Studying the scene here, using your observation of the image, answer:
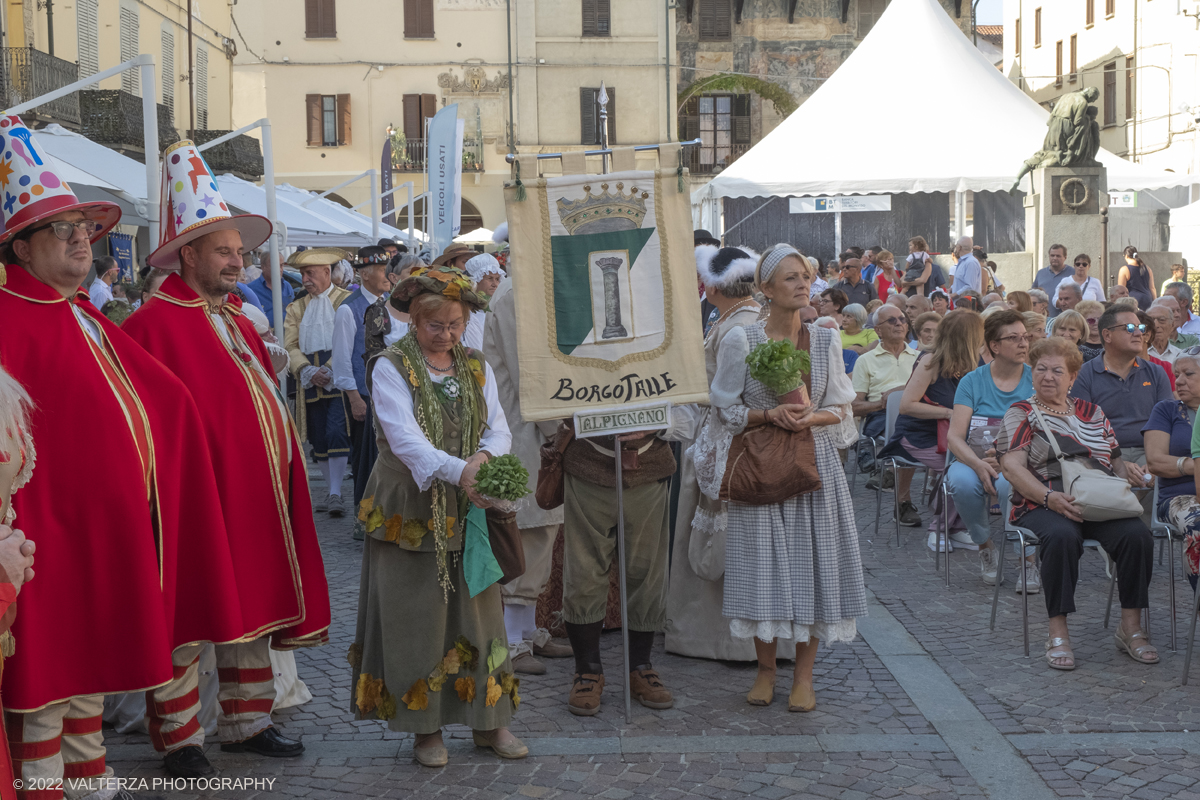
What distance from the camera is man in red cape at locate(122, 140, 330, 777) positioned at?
4.24m

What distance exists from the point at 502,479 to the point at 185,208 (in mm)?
1543

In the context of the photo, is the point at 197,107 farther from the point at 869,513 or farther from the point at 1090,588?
the point at 1090,588

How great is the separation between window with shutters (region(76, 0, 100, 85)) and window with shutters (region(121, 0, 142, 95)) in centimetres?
136

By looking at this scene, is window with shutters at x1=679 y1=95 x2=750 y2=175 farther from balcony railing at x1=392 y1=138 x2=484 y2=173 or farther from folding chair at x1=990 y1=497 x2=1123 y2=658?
folding chair at x1=990 y1=497 x2=1123 y2=658

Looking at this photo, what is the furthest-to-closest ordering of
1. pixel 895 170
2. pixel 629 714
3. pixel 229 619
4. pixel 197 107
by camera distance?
pixel 197 107, pixel 895 170, pixel 629 714, pixel 229 619

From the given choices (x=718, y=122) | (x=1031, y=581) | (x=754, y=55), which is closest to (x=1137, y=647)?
(x=1031, y=581)

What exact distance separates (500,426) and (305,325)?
540cm

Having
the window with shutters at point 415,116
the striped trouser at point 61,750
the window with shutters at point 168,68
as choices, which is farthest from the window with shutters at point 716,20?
the striped trouser at point 61,750

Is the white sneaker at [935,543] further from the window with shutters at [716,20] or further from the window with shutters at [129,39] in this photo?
the window with shutters at [716,20]

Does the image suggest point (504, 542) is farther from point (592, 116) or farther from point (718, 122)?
point (718, 122)

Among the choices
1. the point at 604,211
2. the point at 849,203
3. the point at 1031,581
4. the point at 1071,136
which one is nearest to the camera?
the point at 604,211

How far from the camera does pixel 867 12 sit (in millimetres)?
41469

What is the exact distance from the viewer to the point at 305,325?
9422mm

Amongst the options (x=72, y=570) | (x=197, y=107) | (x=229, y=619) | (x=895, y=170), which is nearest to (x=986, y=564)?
(x=229, y=619)
